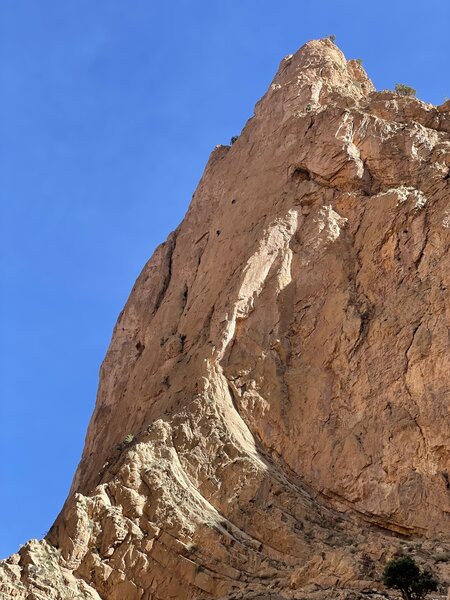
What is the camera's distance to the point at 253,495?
97.6 feet

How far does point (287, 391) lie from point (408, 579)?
1019cm

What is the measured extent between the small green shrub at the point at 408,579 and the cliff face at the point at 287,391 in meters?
0.66

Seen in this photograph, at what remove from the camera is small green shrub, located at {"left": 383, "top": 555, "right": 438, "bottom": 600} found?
23.2 m

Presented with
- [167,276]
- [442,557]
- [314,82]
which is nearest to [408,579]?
[442,557]

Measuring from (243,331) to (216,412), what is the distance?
3.34 metres

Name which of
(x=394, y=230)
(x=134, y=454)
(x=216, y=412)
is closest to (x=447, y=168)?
(x=394, y=230)

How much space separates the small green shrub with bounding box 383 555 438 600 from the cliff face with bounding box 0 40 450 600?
2.16ft

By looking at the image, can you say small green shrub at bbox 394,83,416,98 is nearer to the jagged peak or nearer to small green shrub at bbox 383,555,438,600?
the jagged peak

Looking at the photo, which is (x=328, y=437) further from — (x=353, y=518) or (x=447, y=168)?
(x=447, y=168)

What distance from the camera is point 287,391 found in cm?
3266

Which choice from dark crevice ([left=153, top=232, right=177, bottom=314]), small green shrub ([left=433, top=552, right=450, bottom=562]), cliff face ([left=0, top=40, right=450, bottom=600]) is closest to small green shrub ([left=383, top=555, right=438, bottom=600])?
cliff face ([left=0, top=40, right=450, bottom=600])

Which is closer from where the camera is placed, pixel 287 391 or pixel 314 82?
pixel 287 391

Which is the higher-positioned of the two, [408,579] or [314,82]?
[314,82]

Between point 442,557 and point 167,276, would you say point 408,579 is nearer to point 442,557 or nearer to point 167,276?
point 442,557
